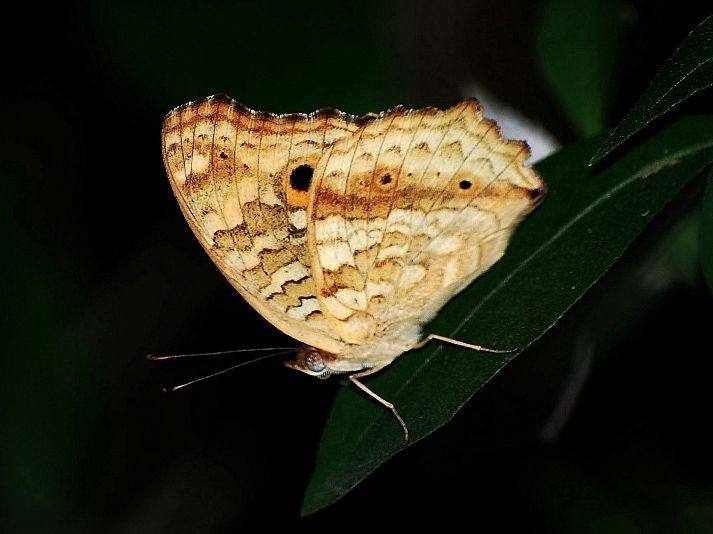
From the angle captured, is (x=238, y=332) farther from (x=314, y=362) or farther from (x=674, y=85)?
(x=674, y=85)

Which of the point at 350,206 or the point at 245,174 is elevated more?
the point at 245,174

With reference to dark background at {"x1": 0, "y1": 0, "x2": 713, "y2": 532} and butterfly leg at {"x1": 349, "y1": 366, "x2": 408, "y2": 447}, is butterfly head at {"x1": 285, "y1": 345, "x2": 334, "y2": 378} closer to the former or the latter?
butterfly leg at {"x1": 349, "y1": 366, "x2": 408, "y2": 447}

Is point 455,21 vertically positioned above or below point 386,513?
above

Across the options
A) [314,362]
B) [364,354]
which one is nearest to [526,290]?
[364,354]

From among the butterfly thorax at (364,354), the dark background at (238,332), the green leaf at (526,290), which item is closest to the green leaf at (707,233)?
the green leaf at (526,290)

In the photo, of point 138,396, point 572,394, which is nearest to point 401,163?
point 572,394

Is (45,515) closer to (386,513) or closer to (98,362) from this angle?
(98,362)
